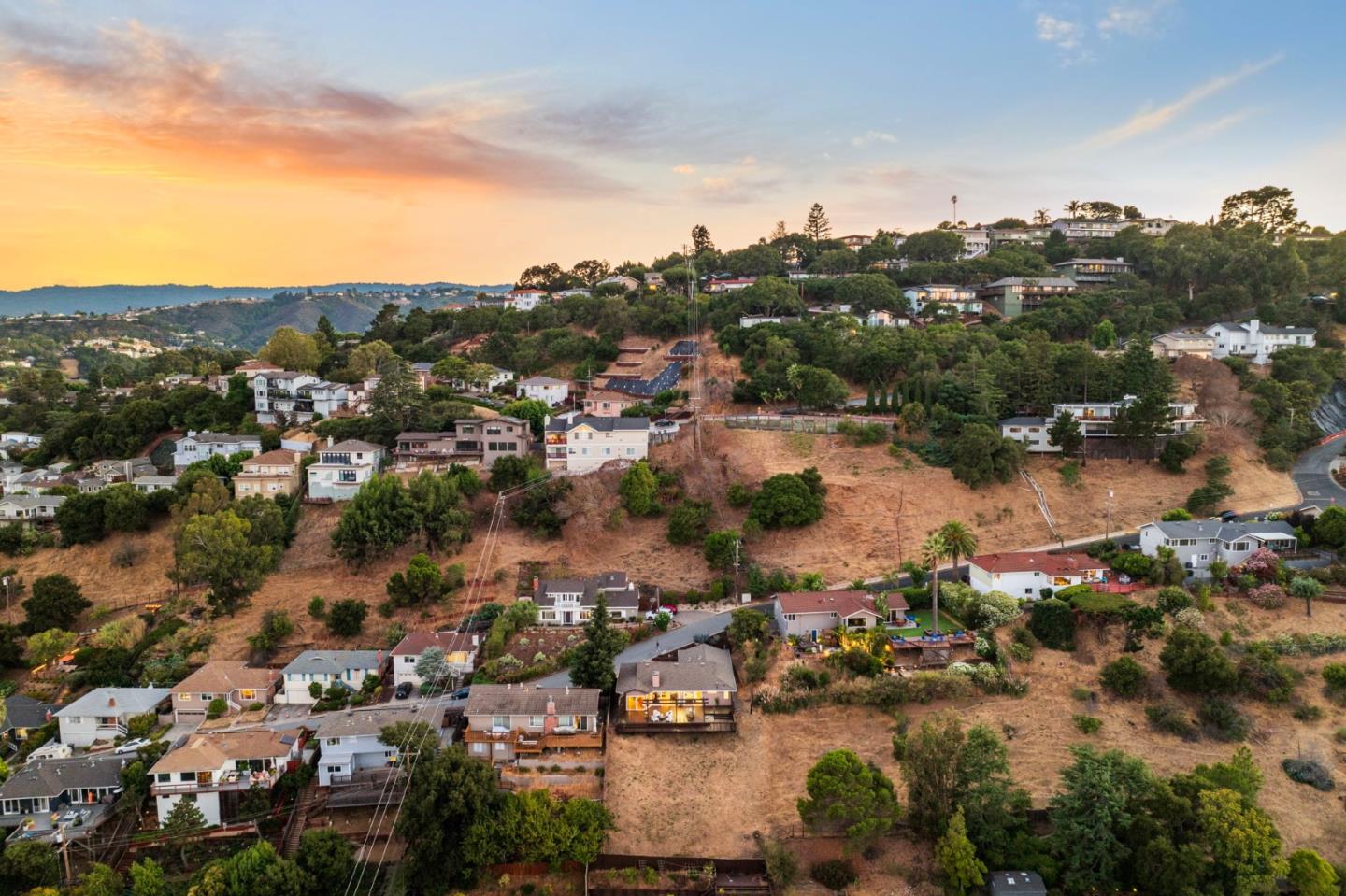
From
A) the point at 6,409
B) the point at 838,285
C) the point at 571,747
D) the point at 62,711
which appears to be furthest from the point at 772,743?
the point at 6,409

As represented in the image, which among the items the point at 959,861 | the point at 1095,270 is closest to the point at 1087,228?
the point at 1095,270

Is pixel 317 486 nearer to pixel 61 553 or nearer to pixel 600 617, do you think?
pixel 61 553

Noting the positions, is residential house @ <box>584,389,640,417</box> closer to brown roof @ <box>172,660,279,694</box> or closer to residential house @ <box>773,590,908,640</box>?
residential house @ <box>773,590,908,640</box>

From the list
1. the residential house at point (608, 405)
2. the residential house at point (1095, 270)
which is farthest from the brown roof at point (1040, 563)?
the residential house at point (1095, 270)

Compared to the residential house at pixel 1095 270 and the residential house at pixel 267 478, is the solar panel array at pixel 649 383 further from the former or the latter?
the residential house at pixel 1095 270

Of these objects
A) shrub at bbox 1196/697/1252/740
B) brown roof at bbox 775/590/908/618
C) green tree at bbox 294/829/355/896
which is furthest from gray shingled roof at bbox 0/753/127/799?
shrub at bbox 1196/697/1252/740

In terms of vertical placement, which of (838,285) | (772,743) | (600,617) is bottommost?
(772,743)
